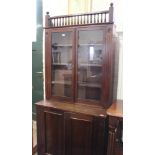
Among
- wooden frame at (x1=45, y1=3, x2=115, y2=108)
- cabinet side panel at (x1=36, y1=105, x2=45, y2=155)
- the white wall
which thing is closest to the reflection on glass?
wooden frame at (x1=45, y1=3, x2=115, y2=108)

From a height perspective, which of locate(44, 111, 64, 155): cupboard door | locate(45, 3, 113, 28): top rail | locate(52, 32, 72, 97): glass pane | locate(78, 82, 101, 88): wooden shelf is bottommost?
locate(44, 111, 64, 155): cupboard door

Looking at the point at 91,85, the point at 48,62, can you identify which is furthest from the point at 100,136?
the point at 48,62

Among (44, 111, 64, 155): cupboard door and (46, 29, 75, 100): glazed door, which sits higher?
(46, 29, 75, 100): glazed door

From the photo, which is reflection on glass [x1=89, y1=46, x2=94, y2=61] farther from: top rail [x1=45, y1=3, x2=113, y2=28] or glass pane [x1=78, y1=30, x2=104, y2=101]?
top rail [x1=45, y1=3, x2=113, y2=28]

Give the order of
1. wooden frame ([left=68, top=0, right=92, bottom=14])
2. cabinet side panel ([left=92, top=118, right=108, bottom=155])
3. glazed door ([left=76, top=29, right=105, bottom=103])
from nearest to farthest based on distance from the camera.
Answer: cabinet side panel ([left=92, top=118, right=108, bottom=155]) → glazed door ([left=76, top=29, right=105, bottom=103]) → wooden frame ([left=68, top=0, right=92, bottom=14])

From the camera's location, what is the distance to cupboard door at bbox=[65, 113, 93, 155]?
6.20 ft

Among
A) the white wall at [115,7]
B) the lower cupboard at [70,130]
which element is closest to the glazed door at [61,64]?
the lower cupboard at [70,130]

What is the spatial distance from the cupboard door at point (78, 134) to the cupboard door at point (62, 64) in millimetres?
326

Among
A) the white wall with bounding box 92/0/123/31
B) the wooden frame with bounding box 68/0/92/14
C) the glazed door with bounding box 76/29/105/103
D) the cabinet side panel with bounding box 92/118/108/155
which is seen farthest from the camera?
the wooden frame with bounding box 68/0/92/14

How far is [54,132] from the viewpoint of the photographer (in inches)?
83.1

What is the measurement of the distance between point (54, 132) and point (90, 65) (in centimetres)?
91
